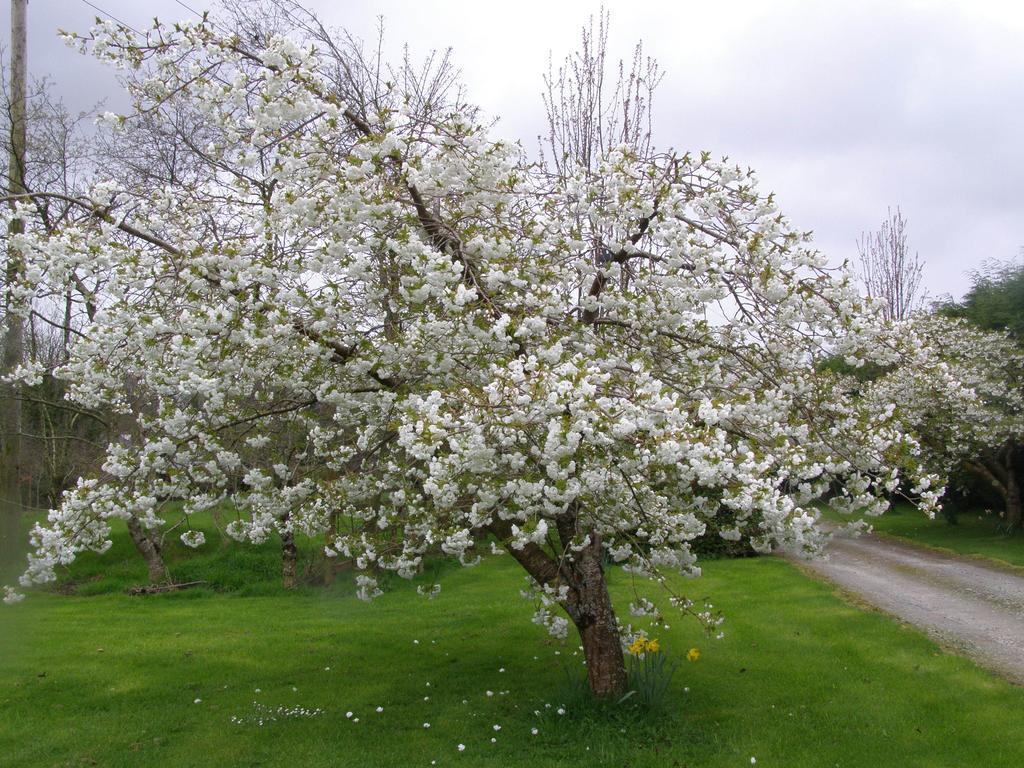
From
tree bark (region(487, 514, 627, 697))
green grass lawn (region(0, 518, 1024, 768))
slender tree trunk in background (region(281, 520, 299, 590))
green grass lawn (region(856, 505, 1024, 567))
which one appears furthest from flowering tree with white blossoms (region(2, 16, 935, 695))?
green grass lawn (region(856, 505, 1024, 567))

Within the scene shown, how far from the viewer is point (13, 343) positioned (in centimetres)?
596

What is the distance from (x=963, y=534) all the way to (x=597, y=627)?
15.2m

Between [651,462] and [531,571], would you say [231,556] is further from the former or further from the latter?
[651,462]

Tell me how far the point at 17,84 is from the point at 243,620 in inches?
263

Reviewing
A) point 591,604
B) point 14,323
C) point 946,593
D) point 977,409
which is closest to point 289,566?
point 14,323

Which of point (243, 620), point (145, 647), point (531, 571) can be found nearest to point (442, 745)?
point (531, 571)

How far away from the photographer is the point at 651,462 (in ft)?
14.8

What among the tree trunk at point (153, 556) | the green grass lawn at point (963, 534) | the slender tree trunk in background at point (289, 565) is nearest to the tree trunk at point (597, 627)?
the slender tree trunk in background at point (289, 565)

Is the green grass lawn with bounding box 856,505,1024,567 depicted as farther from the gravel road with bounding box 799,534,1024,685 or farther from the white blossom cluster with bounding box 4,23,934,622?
the white blossom cluster with bounding box 4,23,934,622

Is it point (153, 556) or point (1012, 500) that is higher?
point (1012, 500)

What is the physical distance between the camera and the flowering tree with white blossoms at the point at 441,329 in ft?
16.9

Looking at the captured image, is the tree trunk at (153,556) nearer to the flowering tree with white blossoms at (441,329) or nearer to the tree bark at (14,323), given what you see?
the tree bark at (14,323)

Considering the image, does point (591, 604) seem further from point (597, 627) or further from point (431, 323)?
point (431, 323)

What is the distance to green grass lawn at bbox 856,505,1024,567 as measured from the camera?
15.3m
